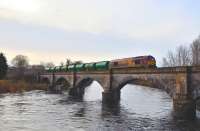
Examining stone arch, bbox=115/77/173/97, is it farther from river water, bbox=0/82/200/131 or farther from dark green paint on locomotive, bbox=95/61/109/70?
dark green paint on locomotive, bbox=95/61/109/70

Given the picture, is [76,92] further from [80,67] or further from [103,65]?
[103,65]

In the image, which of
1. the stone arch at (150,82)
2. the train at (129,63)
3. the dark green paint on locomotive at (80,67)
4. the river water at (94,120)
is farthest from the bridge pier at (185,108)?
the dark green paint on locomotive at (80,67)

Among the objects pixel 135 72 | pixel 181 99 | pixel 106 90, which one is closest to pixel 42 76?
pixel 106 90

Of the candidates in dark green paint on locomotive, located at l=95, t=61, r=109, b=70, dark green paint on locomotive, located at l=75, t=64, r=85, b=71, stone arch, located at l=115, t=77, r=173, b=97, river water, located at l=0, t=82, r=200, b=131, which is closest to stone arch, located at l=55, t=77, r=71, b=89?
dark green paint on locomotive, located at l=75, t=64, r=85, b=71

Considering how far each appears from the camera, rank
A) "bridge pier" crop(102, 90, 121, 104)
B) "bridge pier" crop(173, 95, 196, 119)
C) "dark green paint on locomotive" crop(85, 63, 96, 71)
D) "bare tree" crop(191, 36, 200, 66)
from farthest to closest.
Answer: "bare tree" crop(191, 36, 200, 66), "dark green paint on locomotive" crop(85, 63, 96, 71), "bridge pier" crop(102, 90, 121, 104), "bridge pier" crop(173, 95, 196, 119)

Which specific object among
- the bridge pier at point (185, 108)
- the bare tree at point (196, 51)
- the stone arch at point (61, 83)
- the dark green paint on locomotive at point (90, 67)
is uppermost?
the bare tree at point (196, 51)

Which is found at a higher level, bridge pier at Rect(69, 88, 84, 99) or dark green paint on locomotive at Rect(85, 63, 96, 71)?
dark green paint on locomotive at Rect(85, 63, 96, 71)

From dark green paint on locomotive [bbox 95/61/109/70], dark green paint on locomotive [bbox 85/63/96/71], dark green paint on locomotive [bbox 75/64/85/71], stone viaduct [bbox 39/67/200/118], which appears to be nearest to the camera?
stone viaduct [bbox 39/67/200/118]

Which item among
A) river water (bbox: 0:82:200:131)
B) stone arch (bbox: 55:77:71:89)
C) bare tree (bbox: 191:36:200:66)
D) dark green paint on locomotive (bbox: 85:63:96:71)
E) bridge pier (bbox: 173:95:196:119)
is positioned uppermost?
bare tree (bbox: 191:36:200:66)

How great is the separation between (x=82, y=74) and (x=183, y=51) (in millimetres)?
51417

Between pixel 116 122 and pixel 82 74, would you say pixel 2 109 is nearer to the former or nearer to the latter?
pixel 116 122

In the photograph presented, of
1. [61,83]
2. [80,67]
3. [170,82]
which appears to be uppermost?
[80,67]

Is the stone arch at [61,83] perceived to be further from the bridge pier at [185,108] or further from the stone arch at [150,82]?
the bridge pier at [185,108]

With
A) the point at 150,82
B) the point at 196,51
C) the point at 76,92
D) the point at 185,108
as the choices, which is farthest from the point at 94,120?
the point at 196,51
